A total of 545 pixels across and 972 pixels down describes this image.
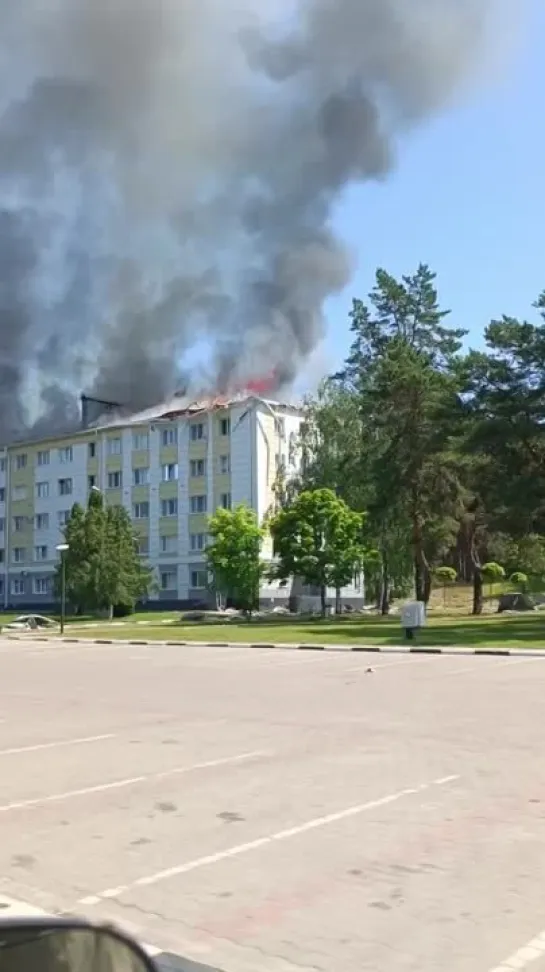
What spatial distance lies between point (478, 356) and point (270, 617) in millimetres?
22622

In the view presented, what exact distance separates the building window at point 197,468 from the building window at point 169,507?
257 centimetres

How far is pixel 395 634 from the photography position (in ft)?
129

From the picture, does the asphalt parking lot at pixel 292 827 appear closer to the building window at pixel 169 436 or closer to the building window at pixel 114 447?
the building window at pixel 169 436

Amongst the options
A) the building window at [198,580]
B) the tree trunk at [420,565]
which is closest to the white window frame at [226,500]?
the building window at [198,580]

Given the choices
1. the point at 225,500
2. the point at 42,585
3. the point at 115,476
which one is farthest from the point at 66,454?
the point at 225,500

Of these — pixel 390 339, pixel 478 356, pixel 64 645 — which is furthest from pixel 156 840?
pixel 390 339

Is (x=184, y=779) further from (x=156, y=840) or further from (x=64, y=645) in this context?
(x=64, y=645)

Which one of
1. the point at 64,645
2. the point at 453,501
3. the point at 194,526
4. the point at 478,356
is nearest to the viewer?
the point at 64,645

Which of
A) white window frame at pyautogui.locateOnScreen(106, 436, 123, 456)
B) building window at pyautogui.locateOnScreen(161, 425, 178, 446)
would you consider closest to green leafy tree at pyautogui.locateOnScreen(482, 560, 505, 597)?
building window at pyautogui.locateOnScreen(161, 425, 178, 446)

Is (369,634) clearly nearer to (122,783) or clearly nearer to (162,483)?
(122,783)

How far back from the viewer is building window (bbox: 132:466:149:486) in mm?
79188

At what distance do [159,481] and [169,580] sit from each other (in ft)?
24.9

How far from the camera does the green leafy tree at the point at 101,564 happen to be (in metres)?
65.3

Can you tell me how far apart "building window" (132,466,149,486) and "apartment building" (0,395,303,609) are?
0.29 feet
